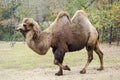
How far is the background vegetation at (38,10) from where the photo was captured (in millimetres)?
27414

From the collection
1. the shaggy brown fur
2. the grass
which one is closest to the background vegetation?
the grass

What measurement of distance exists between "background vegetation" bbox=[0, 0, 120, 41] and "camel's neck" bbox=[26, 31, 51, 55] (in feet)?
51.1

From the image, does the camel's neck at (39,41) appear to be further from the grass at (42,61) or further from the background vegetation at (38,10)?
the background vegetation at (38,10)

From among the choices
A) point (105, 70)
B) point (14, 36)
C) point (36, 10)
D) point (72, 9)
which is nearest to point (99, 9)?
point (72, 9)

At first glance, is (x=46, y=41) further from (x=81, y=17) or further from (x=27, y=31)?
(x=81, y=17)

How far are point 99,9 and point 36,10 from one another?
11.1 meters

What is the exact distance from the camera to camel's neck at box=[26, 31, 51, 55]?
10734 millimetres

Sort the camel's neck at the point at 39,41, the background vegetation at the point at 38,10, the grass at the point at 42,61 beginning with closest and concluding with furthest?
the camel's neck at the point at 39,41, the grass at the point at 42,61, the background vegetation at the point at 38,10

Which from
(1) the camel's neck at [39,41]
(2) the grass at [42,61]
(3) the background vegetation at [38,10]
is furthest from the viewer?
(3) the background vegetation at [38,10]

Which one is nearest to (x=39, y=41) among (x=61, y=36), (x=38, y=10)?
(x=61, y=36)

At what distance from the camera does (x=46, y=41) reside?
Result: 433 inches

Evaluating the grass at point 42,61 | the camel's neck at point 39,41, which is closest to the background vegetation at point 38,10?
the grass at point 42,61

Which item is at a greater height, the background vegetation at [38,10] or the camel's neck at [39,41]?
the camel's neck at [39,41]

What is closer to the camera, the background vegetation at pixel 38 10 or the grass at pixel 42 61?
the grass at pixel 42 61
